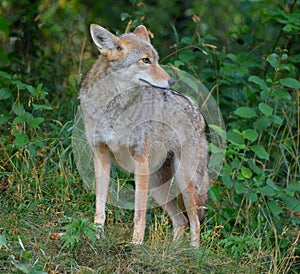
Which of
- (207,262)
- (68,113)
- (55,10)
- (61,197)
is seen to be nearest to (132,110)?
(61,197)

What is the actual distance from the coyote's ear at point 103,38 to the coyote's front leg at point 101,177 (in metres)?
0.83

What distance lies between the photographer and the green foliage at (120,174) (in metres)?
5.08

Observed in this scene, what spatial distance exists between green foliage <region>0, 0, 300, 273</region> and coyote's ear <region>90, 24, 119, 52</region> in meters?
0.96

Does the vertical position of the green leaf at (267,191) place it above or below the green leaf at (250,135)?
below

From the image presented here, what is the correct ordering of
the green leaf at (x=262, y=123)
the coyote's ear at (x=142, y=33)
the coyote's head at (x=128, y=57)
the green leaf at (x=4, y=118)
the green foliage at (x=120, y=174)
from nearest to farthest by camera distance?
the green foliage at (x=120, y=174) < the coyote's head at (x=128, y=57) < the coyote's ear at (x=142, y=33) < the green leaf at (x=4, y=118) < the green leaf at (x=262, y=123)

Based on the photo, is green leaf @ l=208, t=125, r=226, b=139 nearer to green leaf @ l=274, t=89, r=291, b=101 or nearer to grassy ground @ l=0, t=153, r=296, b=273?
green leaf @ l=274, t=89, r=291, b=101

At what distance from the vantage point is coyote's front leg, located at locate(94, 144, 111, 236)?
5652 mm

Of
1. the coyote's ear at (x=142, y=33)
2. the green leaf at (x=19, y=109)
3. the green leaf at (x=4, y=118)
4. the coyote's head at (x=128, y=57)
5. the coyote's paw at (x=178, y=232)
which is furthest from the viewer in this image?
the green leaf at (x=4, y=118)

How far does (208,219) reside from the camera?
6.58 meters

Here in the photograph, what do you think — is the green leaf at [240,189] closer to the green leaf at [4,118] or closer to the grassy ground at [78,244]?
the grassy ground at [78,244]

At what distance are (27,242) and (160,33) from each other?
15.7 ft

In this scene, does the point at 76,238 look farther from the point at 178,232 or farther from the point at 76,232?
the point at 178,232

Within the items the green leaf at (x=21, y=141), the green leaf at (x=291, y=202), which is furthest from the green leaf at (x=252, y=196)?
the green leaf at (x=21, y=141)

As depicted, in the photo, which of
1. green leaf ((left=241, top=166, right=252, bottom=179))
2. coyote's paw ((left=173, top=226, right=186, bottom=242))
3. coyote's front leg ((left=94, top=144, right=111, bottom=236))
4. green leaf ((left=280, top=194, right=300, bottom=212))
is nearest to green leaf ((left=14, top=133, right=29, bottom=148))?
coyote's front leg ((left=94, top=144, right=111, bottom=236))
